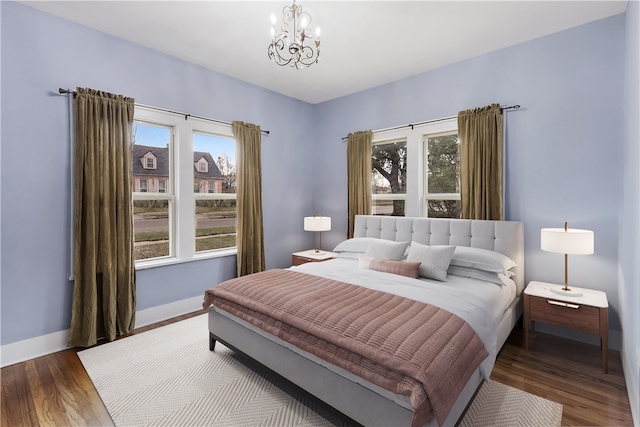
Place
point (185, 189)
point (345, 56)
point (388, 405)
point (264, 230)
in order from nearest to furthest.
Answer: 1. point (388, 405)
2. point (345, 56)
3. point (185, 189)
4. point (264, 230)

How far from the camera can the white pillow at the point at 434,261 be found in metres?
2.84

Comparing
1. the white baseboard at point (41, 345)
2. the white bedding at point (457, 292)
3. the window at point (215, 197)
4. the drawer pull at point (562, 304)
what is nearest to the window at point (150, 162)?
the window at point (215, 197)

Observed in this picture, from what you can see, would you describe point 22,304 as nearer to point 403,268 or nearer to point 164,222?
point 164,222

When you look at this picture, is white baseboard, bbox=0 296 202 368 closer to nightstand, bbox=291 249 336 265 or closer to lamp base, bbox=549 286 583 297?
nightstand, bbox=291 249 336 265

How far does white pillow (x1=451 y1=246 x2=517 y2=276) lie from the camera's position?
2771mm

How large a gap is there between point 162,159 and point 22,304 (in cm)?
186

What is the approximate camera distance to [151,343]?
2.89m

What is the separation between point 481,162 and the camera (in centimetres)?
331

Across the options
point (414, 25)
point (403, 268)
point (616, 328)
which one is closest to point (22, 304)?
point (403, 268)

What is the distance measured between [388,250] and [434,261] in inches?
21.1

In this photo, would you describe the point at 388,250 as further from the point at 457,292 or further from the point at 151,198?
the point at 151,198

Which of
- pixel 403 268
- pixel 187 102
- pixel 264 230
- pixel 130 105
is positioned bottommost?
pixel 403 268

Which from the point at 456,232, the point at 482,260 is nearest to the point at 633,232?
the point at 482,260

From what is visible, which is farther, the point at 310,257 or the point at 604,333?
the point at 310,257
